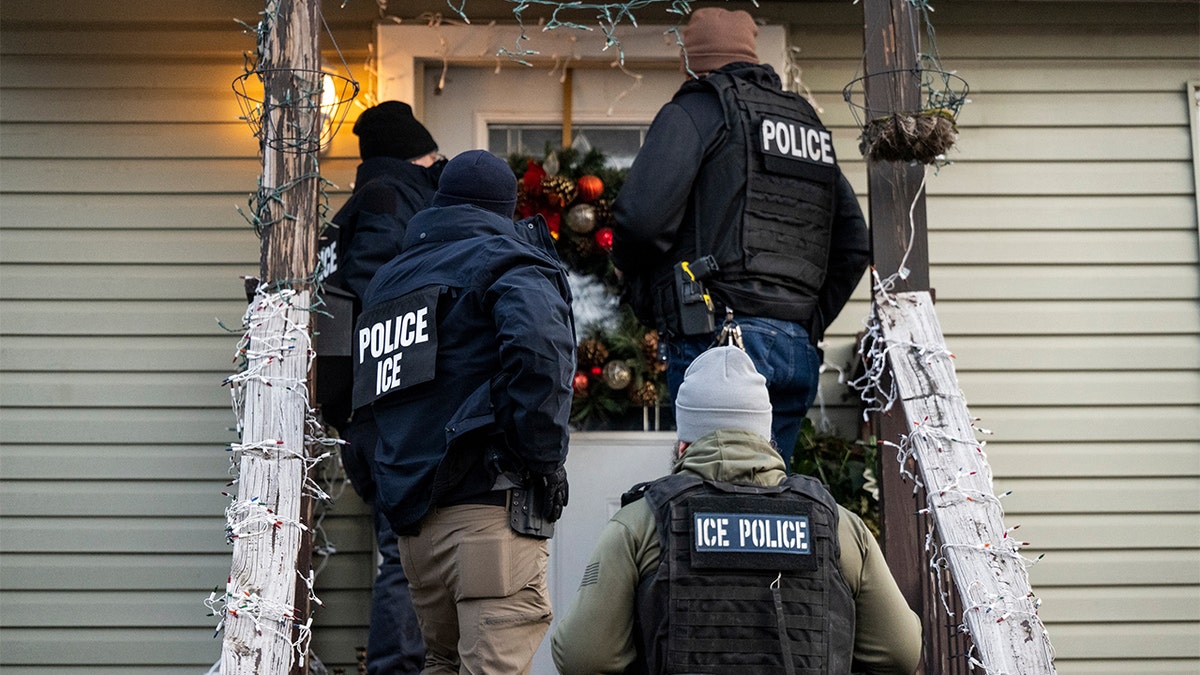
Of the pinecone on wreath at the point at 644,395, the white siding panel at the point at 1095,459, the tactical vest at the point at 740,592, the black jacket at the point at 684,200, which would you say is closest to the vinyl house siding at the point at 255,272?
the white siding panel at the point at 1095,459

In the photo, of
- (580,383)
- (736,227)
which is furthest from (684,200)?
(580,383)

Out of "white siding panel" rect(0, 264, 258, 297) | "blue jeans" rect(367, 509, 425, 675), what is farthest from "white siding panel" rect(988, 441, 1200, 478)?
"white siding panel" rect(0, 264, 258, 297)

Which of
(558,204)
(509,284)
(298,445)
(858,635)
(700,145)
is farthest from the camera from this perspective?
(558,204)

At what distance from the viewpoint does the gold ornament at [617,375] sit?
481 centimetres

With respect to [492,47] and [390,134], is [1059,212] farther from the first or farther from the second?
[390,134]

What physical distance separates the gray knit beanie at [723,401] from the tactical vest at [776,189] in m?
1.37

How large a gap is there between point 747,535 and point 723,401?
310 mm

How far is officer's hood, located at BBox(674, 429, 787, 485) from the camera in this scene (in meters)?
2.63

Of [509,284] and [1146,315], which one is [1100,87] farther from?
[509,284]

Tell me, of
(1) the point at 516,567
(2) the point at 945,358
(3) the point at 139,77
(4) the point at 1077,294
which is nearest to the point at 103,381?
(3) the point at 139,77

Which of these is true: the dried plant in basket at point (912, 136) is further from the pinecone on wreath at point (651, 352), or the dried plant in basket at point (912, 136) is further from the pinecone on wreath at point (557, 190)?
the pinecone on wreath at point (557, 190)

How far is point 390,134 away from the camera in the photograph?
4578 mm

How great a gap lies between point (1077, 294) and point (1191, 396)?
25.7 inches

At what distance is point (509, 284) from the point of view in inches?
126
